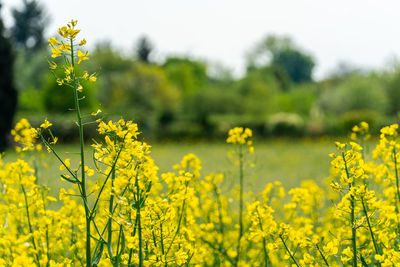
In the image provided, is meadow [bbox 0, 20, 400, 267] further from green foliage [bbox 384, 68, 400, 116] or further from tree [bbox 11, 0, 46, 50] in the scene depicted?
tree [bbox 11, 0, 46, 50]

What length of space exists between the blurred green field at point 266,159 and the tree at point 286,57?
1490 inches

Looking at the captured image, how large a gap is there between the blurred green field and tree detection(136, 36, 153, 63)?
35.1m

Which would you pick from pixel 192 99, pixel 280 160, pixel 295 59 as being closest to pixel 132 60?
pixel 192 99

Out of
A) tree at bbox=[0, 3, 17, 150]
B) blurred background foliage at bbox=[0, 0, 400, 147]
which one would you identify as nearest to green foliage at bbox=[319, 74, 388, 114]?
blurred background foliage at bbox=[0, 0, 400, 147]

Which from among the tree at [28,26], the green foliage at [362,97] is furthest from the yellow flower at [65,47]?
the tree at [28,26]

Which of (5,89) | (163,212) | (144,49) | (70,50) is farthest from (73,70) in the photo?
(144,49)

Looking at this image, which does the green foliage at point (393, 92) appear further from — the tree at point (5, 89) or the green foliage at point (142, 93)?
the tree at point (5, 89)

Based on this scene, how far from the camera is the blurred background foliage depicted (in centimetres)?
2059

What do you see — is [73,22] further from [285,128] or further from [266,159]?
[285,128]

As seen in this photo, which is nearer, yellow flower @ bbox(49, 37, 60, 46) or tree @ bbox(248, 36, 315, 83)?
yellow flower @ bbox(49, 37, 60, 46)

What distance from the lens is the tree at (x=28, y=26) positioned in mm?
51469

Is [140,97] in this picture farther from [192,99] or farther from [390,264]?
[390,264]

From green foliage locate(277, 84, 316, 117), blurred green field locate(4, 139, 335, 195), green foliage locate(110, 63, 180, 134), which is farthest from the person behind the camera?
green foliage locate(277, 84, 316, 117)

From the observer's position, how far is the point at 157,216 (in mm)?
2293
